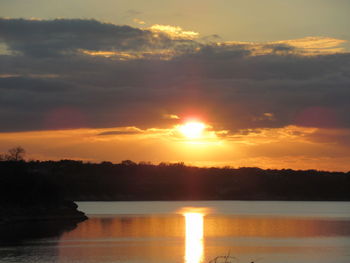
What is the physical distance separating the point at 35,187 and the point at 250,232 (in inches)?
1898

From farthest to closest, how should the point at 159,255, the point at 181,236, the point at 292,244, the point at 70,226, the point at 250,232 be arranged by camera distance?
1. the point at 70,226
2. the point at 250,232
3. the point at 181,236
4. the point at 292,244
5. the point at 159,255

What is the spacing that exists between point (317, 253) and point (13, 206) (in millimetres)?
72982

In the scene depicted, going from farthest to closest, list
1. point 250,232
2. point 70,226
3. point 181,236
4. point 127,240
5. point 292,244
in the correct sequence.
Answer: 1. point 70,226
2. point 250,232
3. point 181,236
4. point 127,240
5. point 292,244

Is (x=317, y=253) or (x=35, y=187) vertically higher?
(x=35, y=187)

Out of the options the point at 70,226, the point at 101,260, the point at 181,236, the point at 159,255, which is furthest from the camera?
the point at 70,226

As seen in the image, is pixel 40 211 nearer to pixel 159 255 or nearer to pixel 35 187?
pixel 35 187

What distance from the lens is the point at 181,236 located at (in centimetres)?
11062

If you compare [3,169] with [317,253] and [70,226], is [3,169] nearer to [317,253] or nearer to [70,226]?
[70,226]

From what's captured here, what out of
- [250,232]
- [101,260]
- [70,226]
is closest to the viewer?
[101,260]

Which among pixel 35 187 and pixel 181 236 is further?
pixel 35 187

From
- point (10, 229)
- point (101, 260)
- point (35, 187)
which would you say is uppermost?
point (35, 187)

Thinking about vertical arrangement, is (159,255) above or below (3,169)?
below

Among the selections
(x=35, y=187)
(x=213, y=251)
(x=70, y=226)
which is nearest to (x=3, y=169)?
(x=35, y=187)

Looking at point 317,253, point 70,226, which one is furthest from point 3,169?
point 317,253
